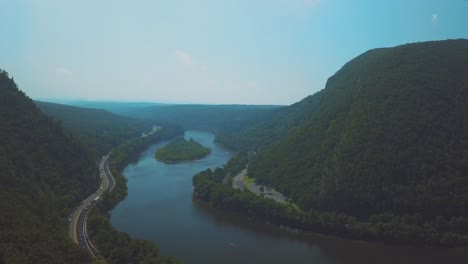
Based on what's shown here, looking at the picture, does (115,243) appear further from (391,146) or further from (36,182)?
(391,146)

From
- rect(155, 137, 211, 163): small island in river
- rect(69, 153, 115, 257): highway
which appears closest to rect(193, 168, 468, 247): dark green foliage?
rect(69, 153, 115, 257): highway

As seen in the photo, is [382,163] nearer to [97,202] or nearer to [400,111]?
[400,111]

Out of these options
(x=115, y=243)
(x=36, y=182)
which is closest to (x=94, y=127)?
(x=36, y=182)

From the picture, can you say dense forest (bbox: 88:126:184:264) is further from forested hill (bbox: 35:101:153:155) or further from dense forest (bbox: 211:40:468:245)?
forested hill (bbox: 35:101:153:155)

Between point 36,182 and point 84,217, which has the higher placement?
point 36,182

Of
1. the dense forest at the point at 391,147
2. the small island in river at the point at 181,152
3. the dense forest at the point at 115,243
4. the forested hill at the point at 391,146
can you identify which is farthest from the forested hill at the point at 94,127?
the forested hill at the point at 391,146
